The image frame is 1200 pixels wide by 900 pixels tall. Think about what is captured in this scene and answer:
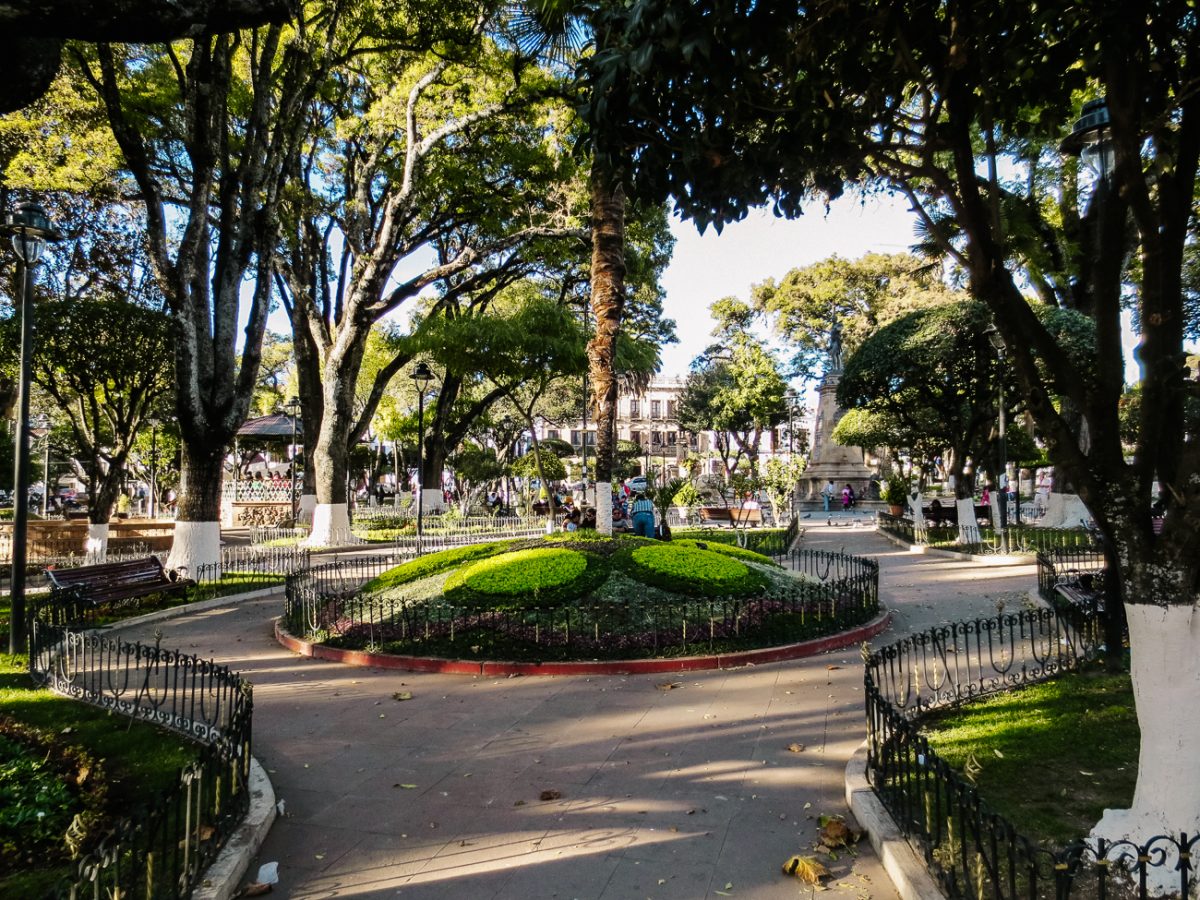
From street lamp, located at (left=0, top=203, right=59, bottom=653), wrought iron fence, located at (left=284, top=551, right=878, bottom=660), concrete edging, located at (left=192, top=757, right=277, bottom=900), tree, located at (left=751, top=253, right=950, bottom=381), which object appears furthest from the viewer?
tree, located at (left=751, top=253, right=950, bottom=381)

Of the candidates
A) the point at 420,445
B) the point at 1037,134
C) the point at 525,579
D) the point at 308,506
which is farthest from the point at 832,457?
the point at 1037,134

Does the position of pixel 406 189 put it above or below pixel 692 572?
above

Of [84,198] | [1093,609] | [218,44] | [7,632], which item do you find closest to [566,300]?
[84,198]

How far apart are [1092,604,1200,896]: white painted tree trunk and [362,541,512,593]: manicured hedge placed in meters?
8.64

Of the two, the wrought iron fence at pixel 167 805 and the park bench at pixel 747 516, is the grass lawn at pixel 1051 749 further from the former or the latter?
the park bench at pixel 747 516

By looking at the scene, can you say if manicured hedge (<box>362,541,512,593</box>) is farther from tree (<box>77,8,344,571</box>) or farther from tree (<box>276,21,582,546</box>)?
tree (<box>276,21,582,546</box>)

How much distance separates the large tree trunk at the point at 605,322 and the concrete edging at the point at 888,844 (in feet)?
25.4

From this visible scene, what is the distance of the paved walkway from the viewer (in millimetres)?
3824

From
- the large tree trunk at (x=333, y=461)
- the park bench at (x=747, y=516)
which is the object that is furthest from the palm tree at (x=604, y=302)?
the park bench at (x=747, y=516)

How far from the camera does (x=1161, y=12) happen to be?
4.53 meters

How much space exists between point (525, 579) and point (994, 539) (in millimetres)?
14505

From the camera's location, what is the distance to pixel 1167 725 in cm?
345

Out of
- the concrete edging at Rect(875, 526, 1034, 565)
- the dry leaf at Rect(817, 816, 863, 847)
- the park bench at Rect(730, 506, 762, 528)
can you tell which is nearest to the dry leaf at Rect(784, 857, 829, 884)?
the dry leaf at Rect(817, 816, 863, 847)

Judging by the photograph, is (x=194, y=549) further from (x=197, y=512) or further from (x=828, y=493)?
(x=828, y=493)
